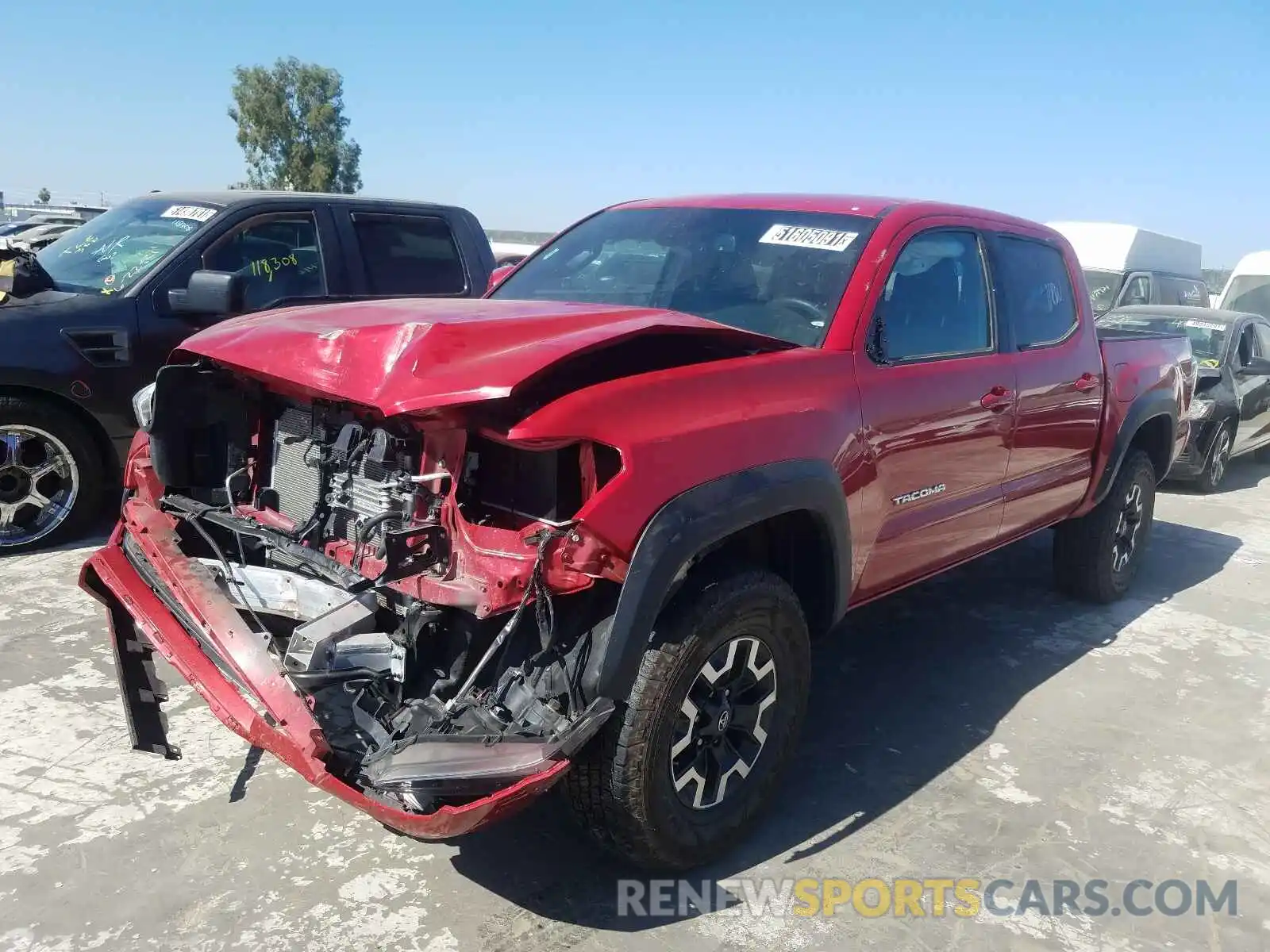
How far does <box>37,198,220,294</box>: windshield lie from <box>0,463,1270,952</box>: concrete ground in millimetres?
1654

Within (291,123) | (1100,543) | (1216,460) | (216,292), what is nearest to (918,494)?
(1100,543)

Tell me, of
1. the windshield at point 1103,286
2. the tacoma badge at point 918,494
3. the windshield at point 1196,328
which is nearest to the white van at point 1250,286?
the windshield at point 1103,286

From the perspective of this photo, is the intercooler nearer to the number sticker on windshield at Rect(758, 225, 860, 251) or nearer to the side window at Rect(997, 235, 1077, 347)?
the number sticker on windshield at Rect(758, 225, 860, 251)

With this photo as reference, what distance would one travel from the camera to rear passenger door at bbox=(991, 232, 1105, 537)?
4.14 m

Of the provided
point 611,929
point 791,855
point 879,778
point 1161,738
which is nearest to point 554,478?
point 611,929

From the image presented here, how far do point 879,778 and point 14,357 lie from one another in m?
4.37

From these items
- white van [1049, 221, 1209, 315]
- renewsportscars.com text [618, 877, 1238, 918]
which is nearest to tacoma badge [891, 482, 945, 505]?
renewsportscars.com text [618, 877, 1238, 918]

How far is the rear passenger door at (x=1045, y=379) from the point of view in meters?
4.14

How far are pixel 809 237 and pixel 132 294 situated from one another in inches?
143

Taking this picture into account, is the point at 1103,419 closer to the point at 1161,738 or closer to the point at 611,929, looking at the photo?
the point at 1161,738

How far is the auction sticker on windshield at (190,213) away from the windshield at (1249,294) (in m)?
13.8

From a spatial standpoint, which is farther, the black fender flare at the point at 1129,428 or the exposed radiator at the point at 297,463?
the black fender flare at the point at 1129,428

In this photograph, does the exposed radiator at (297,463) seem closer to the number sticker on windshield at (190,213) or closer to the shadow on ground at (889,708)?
the shadow on ground at (889,708)

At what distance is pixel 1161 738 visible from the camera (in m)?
3.95
